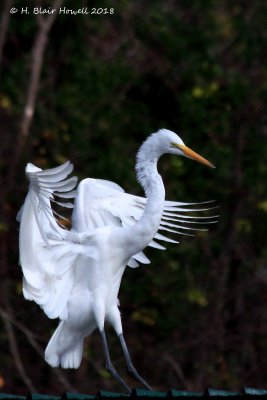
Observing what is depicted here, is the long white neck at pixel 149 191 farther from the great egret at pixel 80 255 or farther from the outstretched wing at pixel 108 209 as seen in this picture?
the outstretched wing at pixel 108 209

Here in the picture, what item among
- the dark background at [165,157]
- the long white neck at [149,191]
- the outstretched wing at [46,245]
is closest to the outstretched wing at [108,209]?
the outstretched wing at [46,245]

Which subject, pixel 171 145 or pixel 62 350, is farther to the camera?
pixel 62 350

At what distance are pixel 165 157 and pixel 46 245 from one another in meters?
3.89

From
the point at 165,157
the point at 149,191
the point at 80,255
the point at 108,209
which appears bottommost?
the point at 80,255

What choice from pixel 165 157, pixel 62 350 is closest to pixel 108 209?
pixel 62 350

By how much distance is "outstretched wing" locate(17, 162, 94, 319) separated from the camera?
7.16m

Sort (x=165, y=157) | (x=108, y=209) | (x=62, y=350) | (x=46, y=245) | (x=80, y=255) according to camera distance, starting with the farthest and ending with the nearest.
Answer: (x=165, y=157), (x=108, y=209), (x=62, y=350), (x=80, y=255), (x=46, y=245)

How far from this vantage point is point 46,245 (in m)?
7.41

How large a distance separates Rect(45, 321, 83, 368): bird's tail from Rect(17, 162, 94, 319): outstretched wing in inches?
6.4

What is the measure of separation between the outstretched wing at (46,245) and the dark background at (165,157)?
10.8 feet

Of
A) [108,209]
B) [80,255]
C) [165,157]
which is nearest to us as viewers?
[80,255]

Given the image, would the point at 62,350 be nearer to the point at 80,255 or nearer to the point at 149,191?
the point at 80,255

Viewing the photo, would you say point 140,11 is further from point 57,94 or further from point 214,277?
point 214,277

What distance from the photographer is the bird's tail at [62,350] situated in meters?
7.71
